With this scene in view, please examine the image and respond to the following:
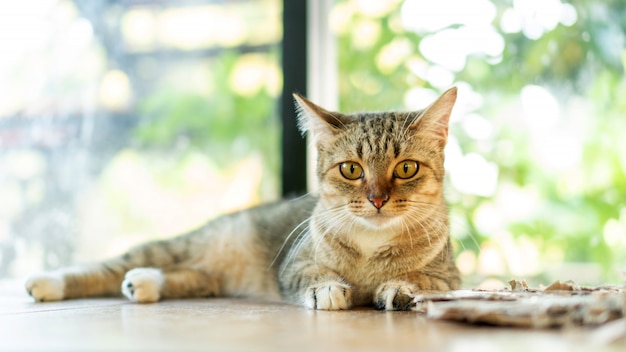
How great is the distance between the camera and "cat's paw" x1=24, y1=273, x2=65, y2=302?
2.03 m

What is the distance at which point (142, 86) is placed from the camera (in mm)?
3010

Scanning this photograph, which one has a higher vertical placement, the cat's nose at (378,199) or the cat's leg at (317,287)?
the cat's nose at (378,199)

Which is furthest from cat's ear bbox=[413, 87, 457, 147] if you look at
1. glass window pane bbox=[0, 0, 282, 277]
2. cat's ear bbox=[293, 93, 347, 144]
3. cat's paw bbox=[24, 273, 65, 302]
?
cat's paw bbox=[24, 273, 65, 302]

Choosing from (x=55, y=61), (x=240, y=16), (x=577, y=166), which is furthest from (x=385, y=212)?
(x=55, y=61)

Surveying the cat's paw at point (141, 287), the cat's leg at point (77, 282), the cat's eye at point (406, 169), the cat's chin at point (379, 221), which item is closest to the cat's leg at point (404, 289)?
the cat's chin at point (379, 221)

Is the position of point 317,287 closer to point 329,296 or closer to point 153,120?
point 329,296

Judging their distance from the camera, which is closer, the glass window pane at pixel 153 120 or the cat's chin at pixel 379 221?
the cat's chin at pixel 379 221

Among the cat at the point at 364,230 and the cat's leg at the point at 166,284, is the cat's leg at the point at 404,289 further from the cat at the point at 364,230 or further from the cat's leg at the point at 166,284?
the cat's leg at the point at 166,284

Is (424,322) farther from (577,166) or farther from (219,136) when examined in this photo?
(219,136)

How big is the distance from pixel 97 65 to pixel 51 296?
1272 millimetres

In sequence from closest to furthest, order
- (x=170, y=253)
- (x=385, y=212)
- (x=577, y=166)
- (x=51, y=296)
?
1. (x=385, y=212)
2. (x=51, y=296)
3. (x=170, y=253)
4. (x=577, y=166)

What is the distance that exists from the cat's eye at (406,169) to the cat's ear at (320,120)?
0.24 meters

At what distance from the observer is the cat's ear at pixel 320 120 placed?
6.41 ft

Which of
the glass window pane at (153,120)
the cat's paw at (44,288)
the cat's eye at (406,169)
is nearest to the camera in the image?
the cat's eye at (406,169)
